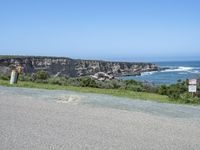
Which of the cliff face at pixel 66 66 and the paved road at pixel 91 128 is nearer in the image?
the paved road at pixel 91 128

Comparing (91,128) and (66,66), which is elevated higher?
(91,128)

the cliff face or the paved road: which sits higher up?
the paved road

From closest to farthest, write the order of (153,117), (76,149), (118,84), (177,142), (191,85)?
(76,149)
(177,142)
(153,117)
(191,85)
(118,84)

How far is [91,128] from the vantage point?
9.92 meters

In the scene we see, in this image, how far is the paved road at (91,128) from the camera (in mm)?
8391

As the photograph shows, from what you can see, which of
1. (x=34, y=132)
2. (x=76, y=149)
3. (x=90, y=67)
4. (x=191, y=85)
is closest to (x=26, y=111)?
(x=34, y=132)

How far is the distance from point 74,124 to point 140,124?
1.56 m

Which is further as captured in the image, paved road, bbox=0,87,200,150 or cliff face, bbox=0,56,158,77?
cliff face, bbox=0,56,158,77

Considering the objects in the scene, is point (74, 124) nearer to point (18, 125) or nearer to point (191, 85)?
point (18, 125)

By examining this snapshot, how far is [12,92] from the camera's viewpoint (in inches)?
731

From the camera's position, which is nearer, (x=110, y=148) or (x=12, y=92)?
(x=110, y=148)

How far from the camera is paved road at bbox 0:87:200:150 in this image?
8391 mm

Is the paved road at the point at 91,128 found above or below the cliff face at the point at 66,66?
above

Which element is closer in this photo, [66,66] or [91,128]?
[91,128]
